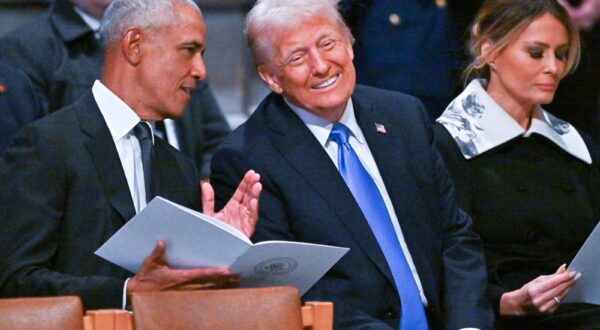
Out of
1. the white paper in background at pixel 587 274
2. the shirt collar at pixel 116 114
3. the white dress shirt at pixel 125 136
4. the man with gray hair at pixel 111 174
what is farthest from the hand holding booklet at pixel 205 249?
the white paper in background at pixel 587 274

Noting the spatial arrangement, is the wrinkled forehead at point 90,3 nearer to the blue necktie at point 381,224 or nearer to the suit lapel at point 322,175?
the suit lapel at point 322,175

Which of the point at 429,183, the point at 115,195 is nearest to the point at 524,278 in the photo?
the point at 429,183

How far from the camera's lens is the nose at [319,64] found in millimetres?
4078

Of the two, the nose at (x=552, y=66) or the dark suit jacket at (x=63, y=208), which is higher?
the nose at (x=552, y=66)

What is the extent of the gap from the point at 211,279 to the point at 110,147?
515mm

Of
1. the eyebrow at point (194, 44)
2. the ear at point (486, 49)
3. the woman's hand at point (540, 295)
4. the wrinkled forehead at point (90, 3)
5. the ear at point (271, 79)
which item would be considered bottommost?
the woman's hand at point (540, 295)

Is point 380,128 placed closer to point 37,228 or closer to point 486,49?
point 486,49

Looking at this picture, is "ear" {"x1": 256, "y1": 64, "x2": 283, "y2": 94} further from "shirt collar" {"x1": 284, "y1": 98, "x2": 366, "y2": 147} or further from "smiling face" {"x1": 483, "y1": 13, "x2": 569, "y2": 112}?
"smiling face" {"x1": 483, "y1": 13, "x2": 569, "y2": 112}

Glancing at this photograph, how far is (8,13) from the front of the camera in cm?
586

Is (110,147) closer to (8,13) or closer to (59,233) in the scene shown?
(59,233)

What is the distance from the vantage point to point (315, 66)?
4.09 meters

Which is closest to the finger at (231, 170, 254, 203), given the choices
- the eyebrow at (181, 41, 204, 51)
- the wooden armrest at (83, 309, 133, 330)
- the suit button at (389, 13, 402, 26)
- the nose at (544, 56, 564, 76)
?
the eyebrow at (181, 41, 204, 51)

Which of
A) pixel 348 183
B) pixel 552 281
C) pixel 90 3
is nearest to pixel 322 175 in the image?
pixel 348 183

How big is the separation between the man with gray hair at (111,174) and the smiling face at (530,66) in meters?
1.10
